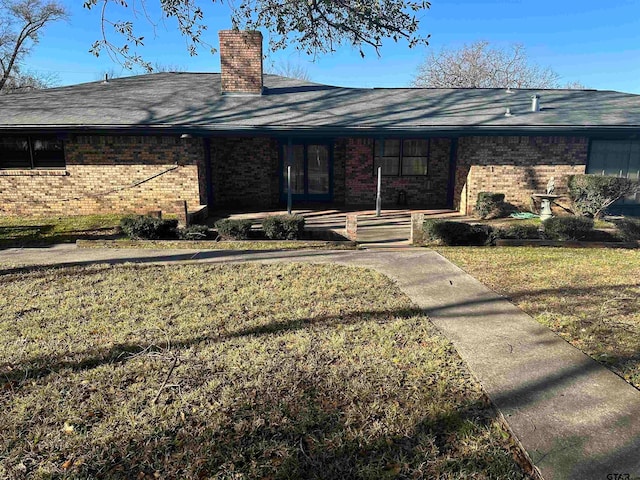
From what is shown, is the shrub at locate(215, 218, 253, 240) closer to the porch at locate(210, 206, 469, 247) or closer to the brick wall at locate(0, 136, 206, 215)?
the porch at locate(210, 206, 469, 247)

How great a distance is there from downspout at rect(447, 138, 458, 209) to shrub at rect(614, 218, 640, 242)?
19.0 ft

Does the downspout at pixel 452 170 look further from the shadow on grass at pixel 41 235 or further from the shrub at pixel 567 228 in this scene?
the shadow on grass at pixel 41 235

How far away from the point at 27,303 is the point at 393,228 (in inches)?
321

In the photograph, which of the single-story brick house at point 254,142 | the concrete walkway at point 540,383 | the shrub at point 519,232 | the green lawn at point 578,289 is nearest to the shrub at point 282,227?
the green lawn at point 578,289

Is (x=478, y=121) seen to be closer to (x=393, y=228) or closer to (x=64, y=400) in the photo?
(x=393, y=228)

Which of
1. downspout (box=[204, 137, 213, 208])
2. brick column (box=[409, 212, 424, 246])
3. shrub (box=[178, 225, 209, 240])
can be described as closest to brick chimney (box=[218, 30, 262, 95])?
downspout (box=[204, 137, 213, 208])

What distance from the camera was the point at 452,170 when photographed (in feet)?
48.1

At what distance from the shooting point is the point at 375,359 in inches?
147

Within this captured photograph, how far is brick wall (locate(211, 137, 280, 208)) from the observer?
1489 cm

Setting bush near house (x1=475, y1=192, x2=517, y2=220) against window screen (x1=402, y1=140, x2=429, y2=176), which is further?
window screen (x1=402, y1=140, x2=429, y2=176)

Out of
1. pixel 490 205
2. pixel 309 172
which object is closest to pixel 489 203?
pixel 490 205

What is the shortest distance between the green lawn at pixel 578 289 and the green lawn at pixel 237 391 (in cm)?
148

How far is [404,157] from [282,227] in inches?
295

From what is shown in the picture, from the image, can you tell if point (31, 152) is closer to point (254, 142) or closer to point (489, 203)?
point (254, 142)
